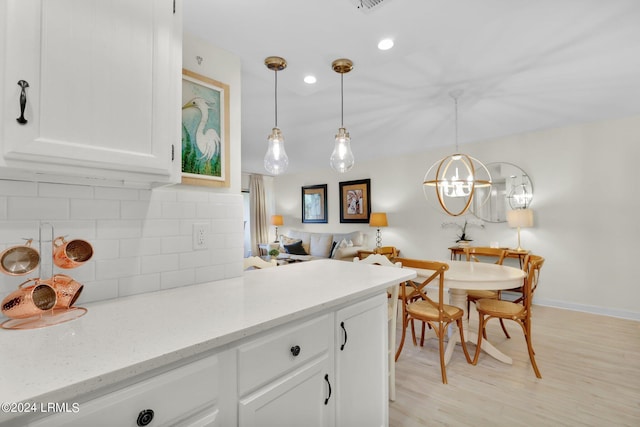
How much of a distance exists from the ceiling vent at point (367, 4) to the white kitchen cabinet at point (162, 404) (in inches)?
60.2

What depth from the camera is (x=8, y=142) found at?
2.48 ft

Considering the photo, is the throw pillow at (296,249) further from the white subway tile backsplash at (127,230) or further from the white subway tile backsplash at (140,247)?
the white subway tile backsplash at (140,247)

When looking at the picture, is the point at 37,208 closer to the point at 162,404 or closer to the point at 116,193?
the point at 116,193

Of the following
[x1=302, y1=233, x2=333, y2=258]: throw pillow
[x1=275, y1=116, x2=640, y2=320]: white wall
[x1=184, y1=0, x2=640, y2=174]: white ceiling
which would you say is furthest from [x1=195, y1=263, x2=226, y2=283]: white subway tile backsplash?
[x1=302, y1=233, x2=333, y2=258]: throw pillow

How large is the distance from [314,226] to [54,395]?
631cm

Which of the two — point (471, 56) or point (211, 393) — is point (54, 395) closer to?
point (211, 393)

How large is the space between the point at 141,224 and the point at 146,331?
581 millimetres

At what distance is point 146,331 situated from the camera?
31.5 inches

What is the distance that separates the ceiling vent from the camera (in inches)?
53.3

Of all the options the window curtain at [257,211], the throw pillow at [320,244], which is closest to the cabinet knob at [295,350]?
the throw pillow at [320,244]

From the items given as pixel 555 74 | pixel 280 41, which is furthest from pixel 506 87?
pixel 280 41

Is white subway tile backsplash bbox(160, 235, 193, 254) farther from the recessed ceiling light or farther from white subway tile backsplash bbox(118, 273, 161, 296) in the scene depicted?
the recessed ceiling light

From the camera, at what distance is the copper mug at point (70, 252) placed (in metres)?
0.93

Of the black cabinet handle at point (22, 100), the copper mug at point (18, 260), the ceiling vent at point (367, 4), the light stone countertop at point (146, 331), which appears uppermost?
the ceiling vent at point (367, 4)
